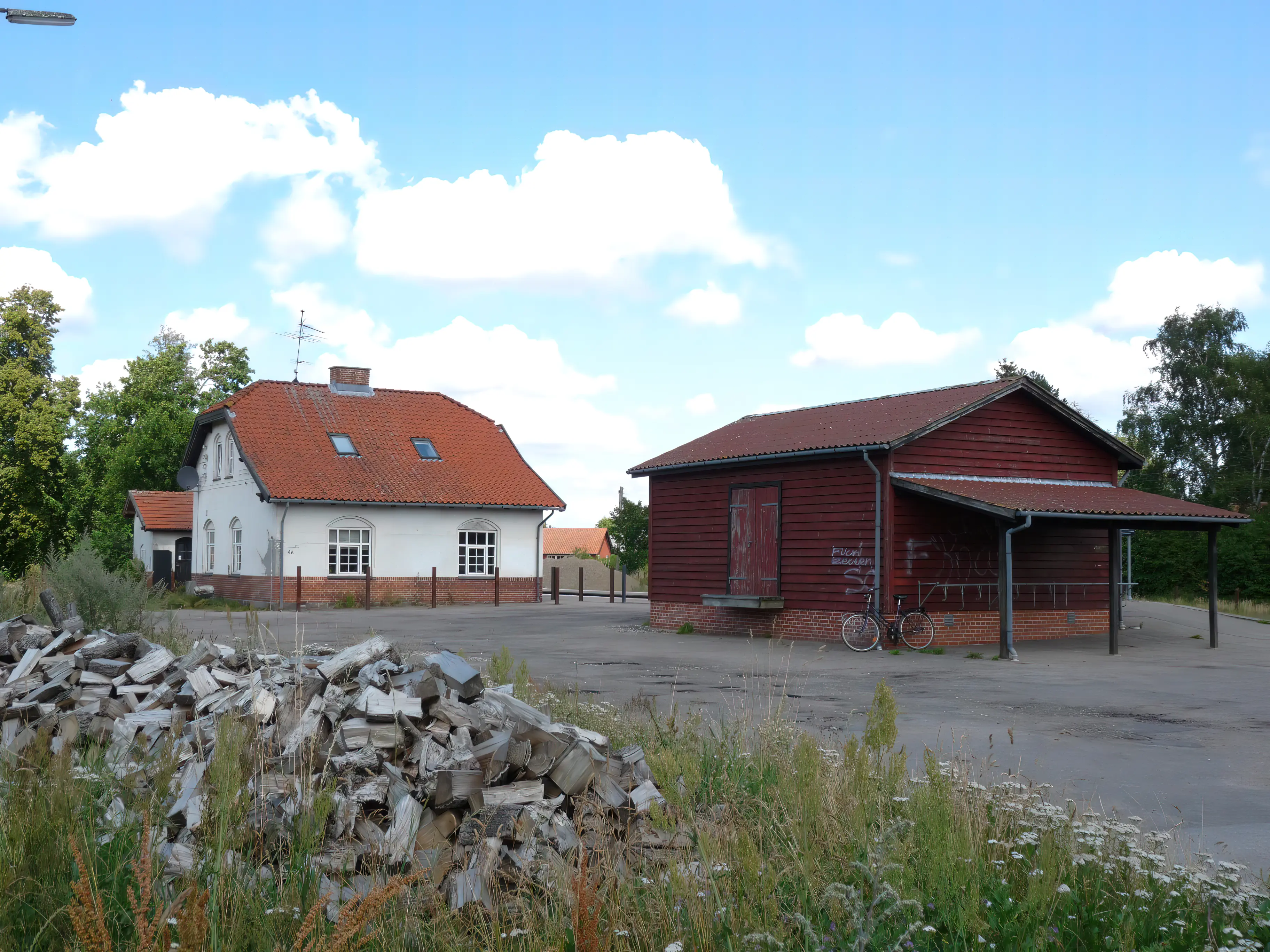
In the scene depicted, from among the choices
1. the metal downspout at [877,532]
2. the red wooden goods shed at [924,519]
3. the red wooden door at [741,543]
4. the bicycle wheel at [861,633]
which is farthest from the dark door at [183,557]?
the metal downspout at [877,532]

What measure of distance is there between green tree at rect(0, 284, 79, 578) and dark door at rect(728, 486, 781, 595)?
23.9 metres

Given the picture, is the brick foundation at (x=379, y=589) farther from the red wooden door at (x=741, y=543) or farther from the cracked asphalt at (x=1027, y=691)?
the red wooden door at (x=741, y=543)

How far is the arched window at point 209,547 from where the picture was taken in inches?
1463

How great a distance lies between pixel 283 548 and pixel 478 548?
6.42 m

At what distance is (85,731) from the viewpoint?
6.75 m

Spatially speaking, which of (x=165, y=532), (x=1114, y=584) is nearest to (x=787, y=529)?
(x=1114, y=584)

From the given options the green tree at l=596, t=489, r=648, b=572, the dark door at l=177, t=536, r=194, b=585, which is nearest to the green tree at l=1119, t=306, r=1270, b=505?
the green tree at l=596, t=489, r=648, b=572

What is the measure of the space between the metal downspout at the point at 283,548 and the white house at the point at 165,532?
A: 37.2 ft

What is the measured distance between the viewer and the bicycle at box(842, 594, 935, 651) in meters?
19.7

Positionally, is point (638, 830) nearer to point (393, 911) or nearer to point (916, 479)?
point (393, 911)

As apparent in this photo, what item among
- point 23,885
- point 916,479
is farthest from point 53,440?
point 23,885

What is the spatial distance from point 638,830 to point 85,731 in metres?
3.63

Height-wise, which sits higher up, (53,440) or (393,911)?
(53,440)

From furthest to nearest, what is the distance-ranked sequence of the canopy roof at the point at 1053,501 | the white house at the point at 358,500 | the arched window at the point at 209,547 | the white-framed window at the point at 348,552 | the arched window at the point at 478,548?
the arched window at the point at 209,547 < the arched window at the point at 478,548 < the white-framed window at the point at 348,552 < the white house at the point at 358,500 < the canopy roof at the point at 1053,501
